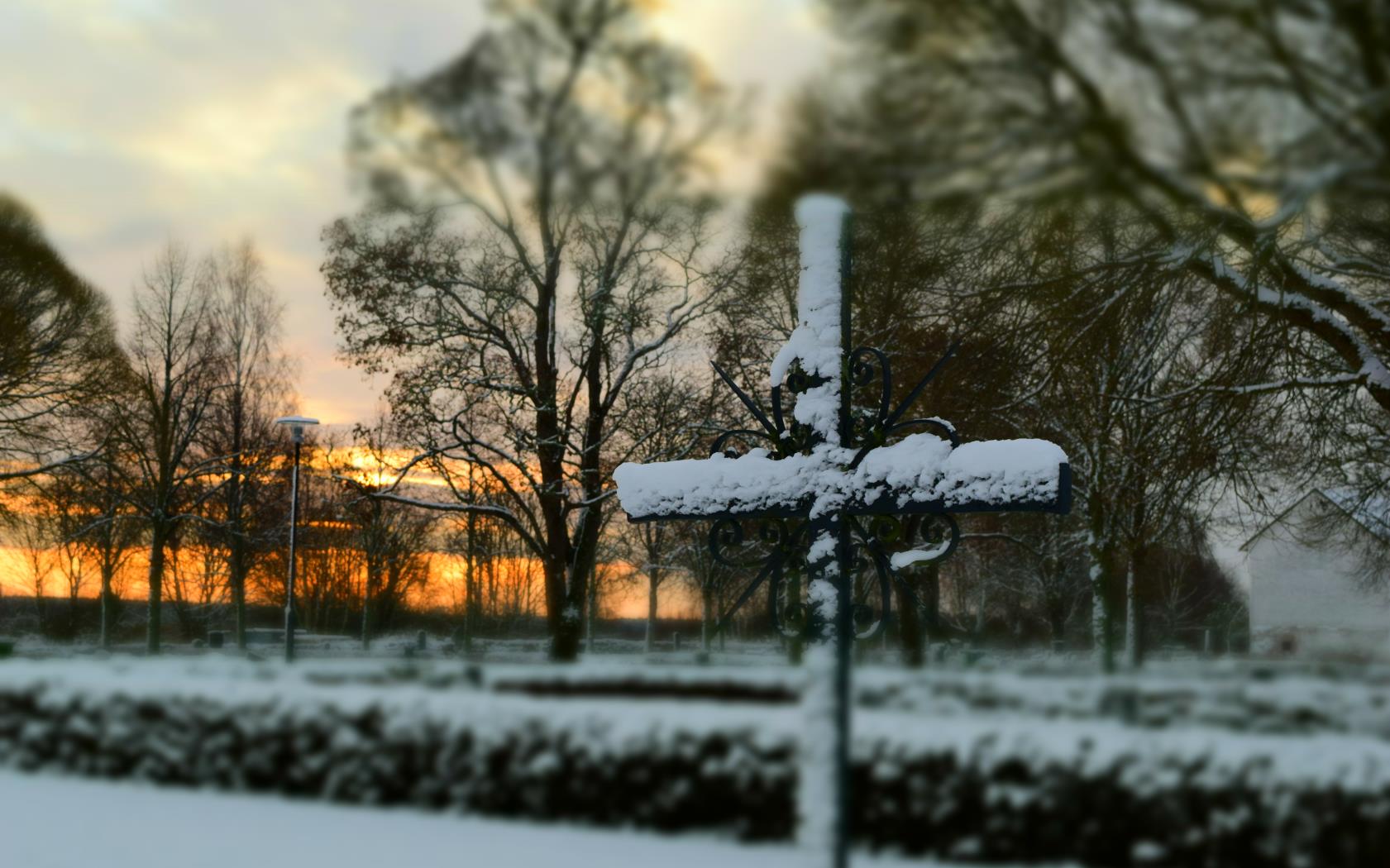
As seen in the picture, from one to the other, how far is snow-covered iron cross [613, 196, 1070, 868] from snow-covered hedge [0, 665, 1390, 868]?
394cm

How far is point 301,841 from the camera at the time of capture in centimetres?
865

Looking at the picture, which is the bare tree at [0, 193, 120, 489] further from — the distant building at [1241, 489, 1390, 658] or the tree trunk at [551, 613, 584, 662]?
the distant building at [1241, 489, 1390, 658]

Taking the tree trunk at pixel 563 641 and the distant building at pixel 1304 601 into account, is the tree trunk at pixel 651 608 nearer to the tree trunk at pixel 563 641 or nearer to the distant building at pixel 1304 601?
the distant building at pixel 1304 601

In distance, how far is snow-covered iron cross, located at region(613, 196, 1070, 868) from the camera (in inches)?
159

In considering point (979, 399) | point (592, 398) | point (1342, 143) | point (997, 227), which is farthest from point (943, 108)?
point (592, 398)

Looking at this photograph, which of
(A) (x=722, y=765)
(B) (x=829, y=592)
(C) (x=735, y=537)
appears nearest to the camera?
(B) (x=829, y=592)

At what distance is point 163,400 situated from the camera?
29109mm

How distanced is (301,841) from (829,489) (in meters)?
5.90

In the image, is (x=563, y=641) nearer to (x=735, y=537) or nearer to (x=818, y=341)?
(x=735, y=537)

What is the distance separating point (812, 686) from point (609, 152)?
1351 cm

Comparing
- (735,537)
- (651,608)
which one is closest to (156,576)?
(651,608)

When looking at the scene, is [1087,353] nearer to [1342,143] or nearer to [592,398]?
[1342,143]

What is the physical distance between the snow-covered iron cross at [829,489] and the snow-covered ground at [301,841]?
3.94m

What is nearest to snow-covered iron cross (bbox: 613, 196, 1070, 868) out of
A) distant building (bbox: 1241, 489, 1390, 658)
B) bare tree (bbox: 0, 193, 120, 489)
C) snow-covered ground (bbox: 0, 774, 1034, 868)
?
snow-covered ground (bbox: 0, 774, 1034, 868)
